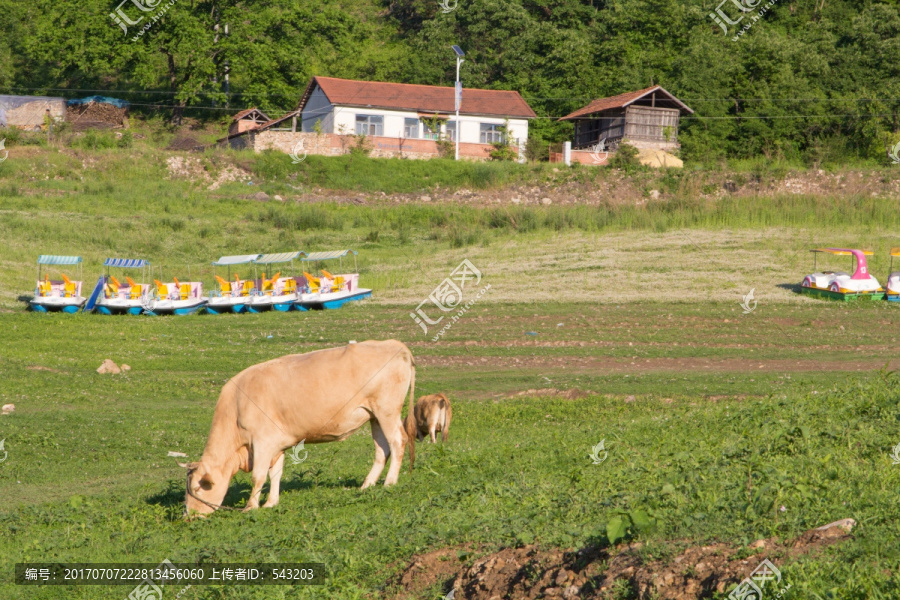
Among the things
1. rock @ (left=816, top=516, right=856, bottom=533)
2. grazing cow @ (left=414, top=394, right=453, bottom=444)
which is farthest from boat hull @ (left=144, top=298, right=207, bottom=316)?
rock @ (left=816, top=516, right=856, bottom=533)

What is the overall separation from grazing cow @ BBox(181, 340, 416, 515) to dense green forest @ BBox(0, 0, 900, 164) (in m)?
60.8

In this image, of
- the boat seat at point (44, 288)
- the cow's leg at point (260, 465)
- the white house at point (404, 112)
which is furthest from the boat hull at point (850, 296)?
the white house at point (404, 112)

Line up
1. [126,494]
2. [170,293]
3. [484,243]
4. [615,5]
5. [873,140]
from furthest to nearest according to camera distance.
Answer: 1. [615,5]
2. [873,140]
3. [484,243]
4. [170,293]
5. [126,494]

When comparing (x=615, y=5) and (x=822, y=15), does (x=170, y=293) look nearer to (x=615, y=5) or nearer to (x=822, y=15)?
(x=615, y=5)

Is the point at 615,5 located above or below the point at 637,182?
above

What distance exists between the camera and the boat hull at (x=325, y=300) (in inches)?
1453

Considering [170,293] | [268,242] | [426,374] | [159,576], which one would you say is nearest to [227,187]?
[268,242]

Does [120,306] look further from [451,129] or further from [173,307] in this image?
[451,129]

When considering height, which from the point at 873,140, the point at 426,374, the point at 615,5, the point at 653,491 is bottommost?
the point at 426,374

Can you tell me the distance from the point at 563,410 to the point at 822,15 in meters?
87.9

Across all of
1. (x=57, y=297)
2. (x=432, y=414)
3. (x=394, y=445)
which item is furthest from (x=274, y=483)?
(x=57, y=297)

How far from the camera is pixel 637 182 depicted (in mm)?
64750

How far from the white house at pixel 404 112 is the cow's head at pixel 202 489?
64307 millimetres

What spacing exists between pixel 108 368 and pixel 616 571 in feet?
69.7
